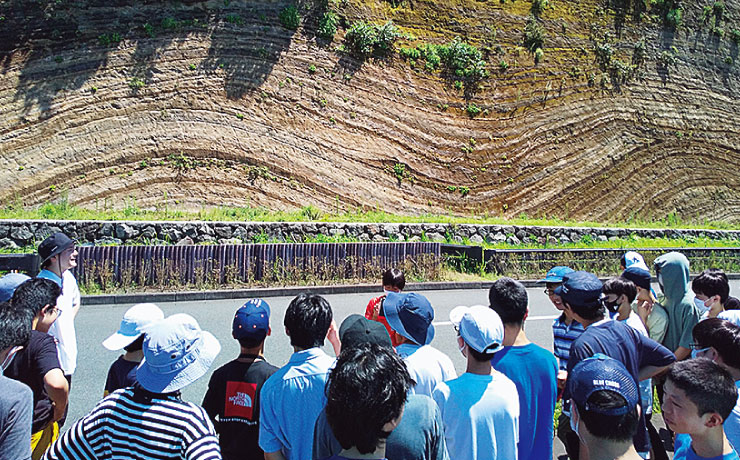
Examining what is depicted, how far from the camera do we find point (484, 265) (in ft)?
54.2

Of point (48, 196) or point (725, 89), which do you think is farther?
point (725, 89)

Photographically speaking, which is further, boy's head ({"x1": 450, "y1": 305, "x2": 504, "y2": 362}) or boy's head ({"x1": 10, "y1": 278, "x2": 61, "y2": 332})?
boy's head ({"x1": 10, "y1": 278, "x2": 61, "y2": 332})

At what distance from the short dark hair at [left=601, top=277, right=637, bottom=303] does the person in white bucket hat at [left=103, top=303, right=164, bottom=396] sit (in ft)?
12.0

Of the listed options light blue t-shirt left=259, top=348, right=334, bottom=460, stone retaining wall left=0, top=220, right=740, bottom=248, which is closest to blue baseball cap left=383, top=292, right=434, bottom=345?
light blue t-shirt left=259, top=348, right=334, bottom=460

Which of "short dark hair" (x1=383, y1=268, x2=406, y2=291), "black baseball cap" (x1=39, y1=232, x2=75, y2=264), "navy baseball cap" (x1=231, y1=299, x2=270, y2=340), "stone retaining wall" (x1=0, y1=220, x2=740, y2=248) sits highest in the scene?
"black baseball cap" (x1=39, y1=232, x2=75, y2=264)

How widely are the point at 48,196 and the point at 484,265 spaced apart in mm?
16127

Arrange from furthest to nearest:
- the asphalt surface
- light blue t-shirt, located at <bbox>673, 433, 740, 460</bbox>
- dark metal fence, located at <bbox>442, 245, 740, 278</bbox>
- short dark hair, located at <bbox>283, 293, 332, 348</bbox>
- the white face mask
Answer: dark metal fence, located at <bbox>442, 245, 740, 278</bbox> → the asphalt surface → the white face mask → short dark hair, located at <bbox>283, 293, 332, 348</bbox> → light blue t-shirt, located at <bbox>673, 433, 740, 460</bbox>

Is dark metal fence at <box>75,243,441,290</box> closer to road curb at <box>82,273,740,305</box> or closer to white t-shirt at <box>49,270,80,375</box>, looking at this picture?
road curb at <box>82,273,740,305</box>

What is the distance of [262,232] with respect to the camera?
683 inches

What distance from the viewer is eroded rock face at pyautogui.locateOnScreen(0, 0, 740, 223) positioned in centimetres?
2097

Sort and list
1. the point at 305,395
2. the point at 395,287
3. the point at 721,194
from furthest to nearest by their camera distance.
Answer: the point at 721,194 → the point at 395,287 → the point at 305,395

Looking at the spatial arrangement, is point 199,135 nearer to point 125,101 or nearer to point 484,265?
point 125,101

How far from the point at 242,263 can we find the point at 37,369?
10289mm

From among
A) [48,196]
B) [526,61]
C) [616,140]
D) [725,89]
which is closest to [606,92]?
[616,140]
